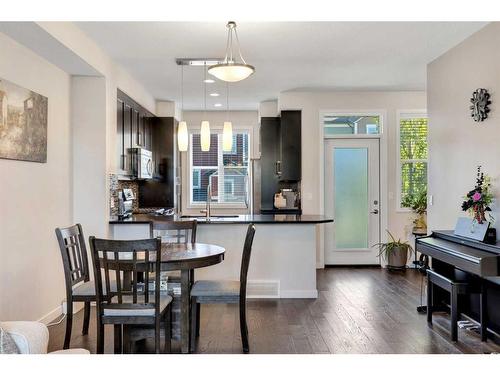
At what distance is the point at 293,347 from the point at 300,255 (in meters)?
1.61

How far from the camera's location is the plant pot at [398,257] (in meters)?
6.54

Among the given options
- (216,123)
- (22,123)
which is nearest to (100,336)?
(22,123)

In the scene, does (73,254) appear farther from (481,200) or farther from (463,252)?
(481,200)

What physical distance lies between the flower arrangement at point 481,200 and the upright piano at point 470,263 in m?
0.23

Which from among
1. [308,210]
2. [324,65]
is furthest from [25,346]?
[308,210]

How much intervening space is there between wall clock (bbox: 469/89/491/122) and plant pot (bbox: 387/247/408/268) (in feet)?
9.82

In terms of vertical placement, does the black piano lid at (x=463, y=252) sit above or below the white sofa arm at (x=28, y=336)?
above

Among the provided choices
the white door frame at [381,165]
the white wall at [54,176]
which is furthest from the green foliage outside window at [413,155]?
the white wall at [54,176]

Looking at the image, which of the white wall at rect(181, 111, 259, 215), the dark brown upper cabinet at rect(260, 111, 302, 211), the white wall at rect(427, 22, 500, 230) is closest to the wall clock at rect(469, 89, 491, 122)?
the white wall at rect(427, 22, 500, 230)

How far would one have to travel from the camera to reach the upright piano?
303 cm

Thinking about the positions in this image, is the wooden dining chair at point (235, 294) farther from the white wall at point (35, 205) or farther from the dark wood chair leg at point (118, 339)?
the white wall at point (35, 205)

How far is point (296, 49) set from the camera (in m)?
4.48

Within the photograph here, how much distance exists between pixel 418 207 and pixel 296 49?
3.35 metres
